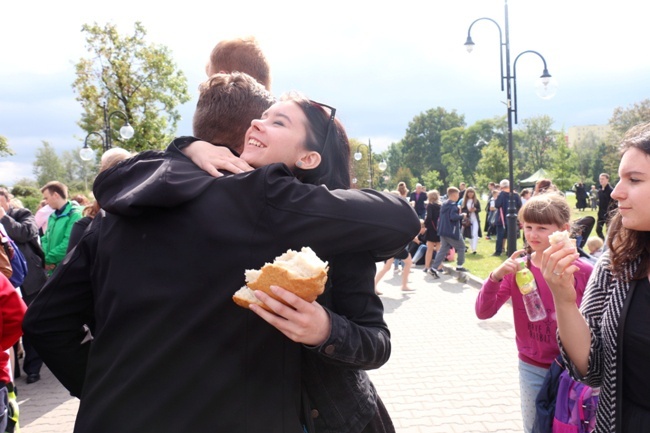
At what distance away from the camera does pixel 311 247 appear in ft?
4.73

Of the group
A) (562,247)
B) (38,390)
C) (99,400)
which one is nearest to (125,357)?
(99,400)

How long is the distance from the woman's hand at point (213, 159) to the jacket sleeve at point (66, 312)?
39 cm

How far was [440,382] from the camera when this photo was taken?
19.9 ft

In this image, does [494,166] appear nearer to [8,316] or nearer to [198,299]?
[8,316]

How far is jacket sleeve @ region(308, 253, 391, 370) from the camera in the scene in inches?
59.4

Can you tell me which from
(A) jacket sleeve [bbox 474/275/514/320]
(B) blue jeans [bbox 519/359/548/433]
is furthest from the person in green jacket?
(B) blue jeans [bbox 519/359/548/433]

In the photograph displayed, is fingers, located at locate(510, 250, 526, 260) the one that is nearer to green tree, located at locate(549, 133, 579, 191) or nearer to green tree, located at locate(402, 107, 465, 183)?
green tree, located at locate(549, 133, 579, 191)

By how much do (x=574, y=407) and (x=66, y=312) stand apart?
2583mm

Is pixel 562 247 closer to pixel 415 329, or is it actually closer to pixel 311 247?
pixel 311 247

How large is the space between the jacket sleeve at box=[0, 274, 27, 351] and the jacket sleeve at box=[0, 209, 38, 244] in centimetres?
399

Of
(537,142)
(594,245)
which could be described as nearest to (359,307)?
(594,245)

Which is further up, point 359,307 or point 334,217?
point 334,217

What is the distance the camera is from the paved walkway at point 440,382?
509cm

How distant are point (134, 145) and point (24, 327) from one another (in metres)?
28.7
